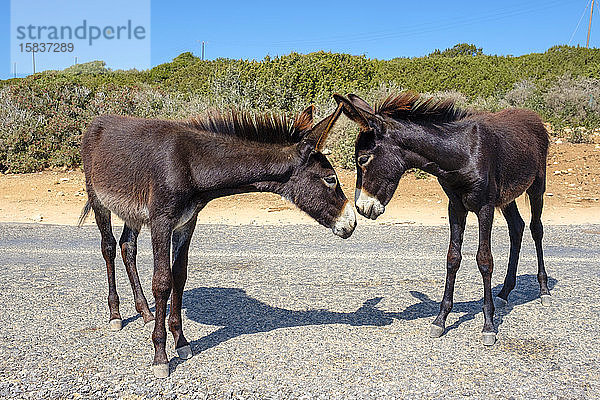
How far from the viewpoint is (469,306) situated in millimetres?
6000

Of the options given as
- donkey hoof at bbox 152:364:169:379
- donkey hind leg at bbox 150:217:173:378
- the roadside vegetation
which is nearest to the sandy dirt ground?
the roadside vegetation

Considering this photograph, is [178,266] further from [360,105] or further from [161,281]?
[360,105]

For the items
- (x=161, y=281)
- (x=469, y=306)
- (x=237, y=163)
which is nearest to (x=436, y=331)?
(x=469, y=306)

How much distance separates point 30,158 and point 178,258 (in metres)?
16.6

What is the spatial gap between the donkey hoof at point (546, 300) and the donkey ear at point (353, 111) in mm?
3197

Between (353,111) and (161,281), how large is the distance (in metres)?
2.14

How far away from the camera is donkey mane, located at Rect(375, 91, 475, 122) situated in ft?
15.8

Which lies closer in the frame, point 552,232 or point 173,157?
point 173,157

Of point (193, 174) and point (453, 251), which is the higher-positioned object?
point (193, 174)

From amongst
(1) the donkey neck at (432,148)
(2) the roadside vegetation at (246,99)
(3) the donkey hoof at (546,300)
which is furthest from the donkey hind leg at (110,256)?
→ (2) the roadside vegetation at (246,99)

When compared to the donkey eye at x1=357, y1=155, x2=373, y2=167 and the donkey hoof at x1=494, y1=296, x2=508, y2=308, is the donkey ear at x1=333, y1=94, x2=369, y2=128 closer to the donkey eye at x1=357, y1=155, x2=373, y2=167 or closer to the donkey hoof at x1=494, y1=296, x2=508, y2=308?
the donkey eye at x1=357, y1=155, x2=373, y2=167

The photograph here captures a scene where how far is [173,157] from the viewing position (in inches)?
167

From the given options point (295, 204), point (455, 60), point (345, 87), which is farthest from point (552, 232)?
point (455, 60)

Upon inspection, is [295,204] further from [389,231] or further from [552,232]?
[552,232]
